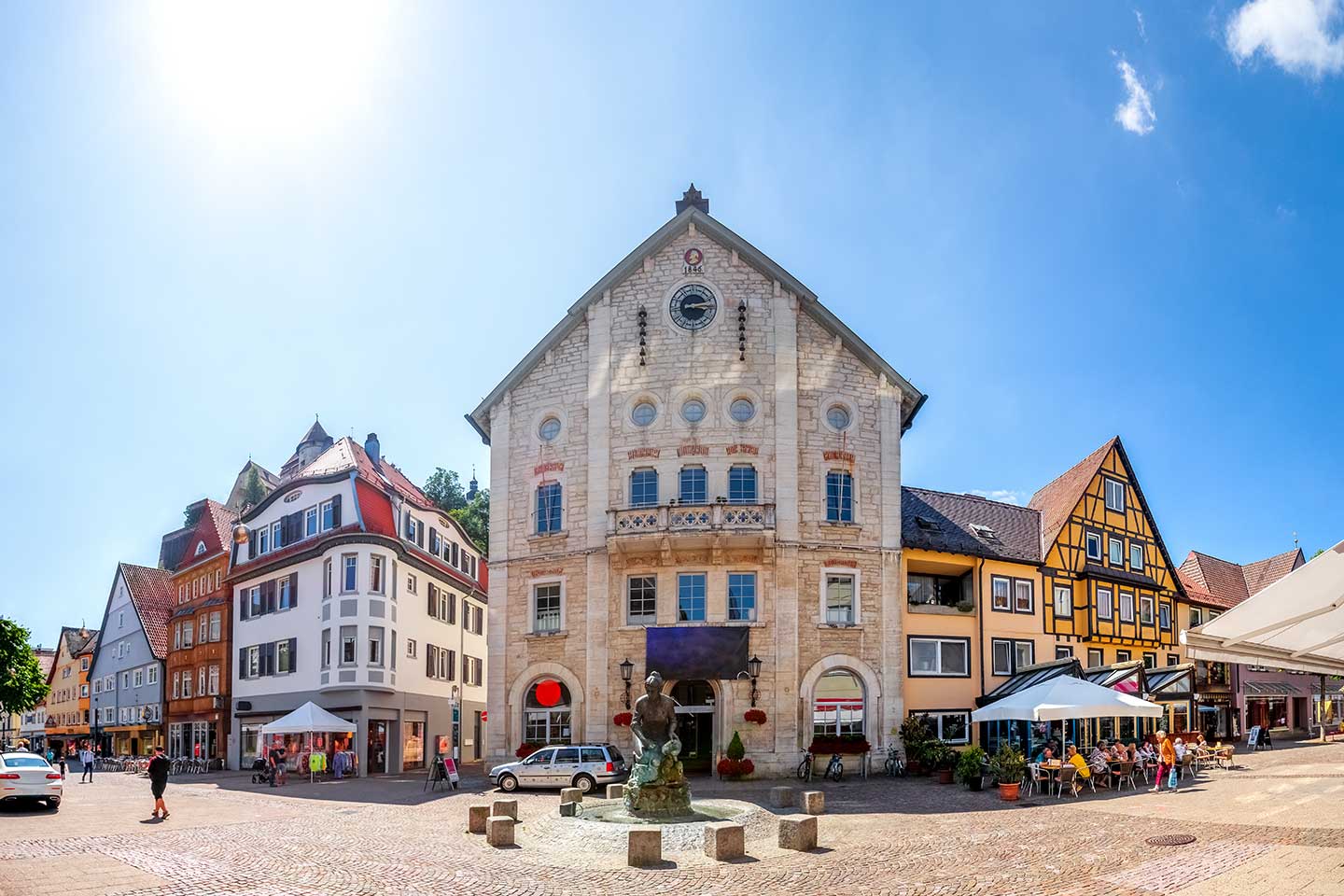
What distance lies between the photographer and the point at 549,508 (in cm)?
4131

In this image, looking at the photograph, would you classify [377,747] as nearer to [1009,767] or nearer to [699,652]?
[699,652]

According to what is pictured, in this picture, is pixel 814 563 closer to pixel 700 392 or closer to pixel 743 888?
pixel 700 392

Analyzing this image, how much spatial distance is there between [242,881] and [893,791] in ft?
63.2

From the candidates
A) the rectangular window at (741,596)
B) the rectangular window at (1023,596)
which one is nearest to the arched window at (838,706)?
the rectangular window at (741,596)

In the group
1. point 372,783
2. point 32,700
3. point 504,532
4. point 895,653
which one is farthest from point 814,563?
point 32,700

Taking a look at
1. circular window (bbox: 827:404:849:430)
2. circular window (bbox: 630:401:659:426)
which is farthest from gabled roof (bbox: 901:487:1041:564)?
circular window (bbox: 630:401:659:426)

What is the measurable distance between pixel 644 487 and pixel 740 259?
9.02 metres

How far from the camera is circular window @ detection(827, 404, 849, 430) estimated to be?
133 ft

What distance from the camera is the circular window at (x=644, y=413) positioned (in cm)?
4072

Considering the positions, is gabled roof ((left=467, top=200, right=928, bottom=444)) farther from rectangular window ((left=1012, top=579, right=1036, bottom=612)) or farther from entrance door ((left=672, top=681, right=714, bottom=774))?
entrance door ((left=672, top=681, right=714, bottom=774))

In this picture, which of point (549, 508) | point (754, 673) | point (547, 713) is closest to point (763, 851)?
point (754, 673)

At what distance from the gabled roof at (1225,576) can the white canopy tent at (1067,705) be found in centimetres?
2802

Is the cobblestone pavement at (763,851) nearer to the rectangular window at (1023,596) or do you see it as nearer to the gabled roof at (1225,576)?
the rectangular window at (1023,596)

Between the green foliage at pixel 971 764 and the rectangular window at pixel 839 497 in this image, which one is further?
the rectangular window at pixel 839 497
